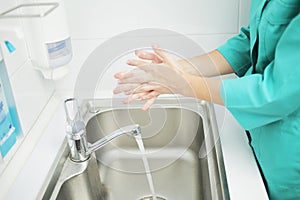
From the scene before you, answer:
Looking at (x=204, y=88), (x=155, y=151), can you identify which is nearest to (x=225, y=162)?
(x=204, y=88)

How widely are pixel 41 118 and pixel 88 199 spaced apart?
283 mm

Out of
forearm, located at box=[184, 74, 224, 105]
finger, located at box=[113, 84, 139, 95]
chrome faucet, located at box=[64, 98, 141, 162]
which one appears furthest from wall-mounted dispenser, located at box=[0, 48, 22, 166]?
forearm, located at box=[184, 74, 224, 105]

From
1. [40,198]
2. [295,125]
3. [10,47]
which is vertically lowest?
[40,198]

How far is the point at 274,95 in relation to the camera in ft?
2.37

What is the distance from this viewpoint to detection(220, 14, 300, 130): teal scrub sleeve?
69 cm

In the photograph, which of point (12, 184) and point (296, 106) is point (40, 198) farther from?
point (296, 106)

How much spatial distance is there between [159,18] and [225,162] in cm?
48

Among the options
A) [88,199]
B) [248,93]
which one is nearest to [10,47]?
[88,199]

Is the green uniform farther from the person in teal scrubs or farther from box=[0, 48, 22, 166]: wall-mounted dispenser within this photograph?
box=[0, 48, 22, 166]: wall-mounted dispenser

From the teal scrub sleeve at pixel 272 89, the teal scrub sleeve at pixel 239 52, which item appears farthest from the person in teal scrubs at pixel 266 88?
the teal scrub sleeve at pixel 239 52

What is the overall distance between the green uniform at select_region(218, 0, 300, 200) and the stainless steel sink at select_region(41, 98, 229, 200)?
7.9 inches

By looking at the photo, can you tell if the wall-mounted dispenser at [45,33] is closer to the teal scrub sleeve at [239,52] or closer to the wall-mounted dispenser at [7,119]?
the wall-mounted dispenser at [7,119]

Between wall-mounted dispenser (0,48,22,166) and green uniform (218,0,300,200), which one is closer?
green uniform (218,0,300,200)

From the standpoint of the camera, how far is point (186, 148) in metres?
1.20
